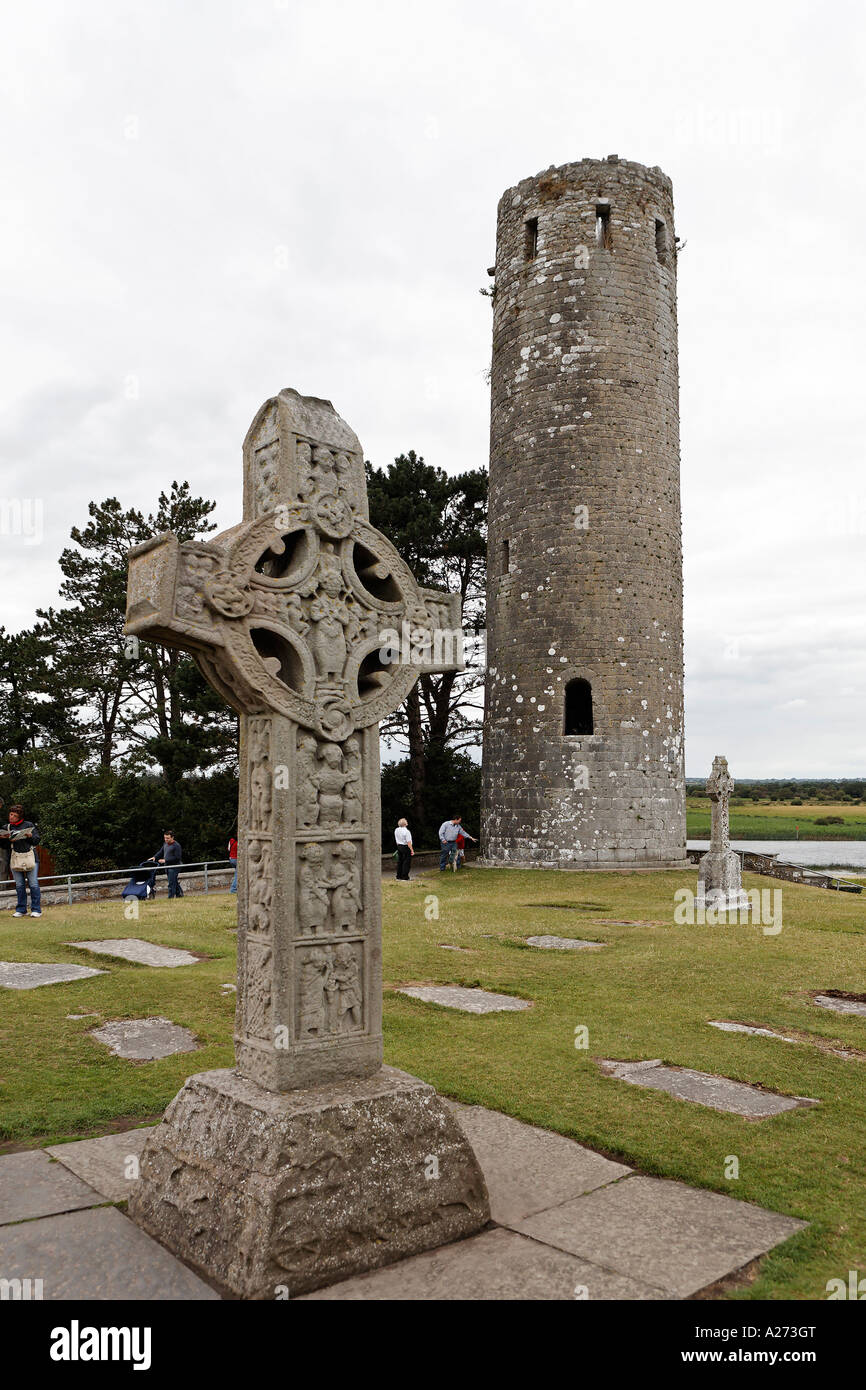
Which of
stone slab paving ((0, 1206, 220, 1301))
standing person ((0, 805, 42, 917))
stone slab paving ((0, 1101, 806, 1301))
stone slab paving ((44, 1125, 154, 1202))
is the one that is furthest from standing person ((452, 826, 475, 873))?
stone slab paving ((0, 1206, 220, 1301))

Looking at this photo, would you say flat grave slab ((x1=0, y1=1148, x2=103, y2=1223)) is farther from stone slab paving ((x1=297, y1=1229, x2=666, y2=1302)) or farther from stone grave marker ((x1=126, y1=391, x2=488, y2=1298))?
stone slab paving ((x1=297, y1=1229, x2=666, y2=1302))

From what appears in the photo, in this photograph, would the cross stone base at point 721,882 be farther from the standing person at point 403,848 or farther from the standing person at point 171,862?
the standing person at point 171,862

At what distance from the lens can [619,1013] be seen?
696 centimetres

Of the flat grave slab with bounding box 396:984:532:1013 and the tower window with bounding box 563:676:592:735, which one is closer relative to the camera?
the flat grave slab with bounding box 396:984:532:1013

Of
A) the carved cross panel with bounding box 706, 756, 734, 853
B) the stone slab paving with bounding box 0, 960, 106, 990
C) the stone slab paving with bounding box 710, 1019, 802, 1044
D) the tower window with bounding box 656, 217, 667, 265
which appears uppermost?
the tower window with bounding box 656, 217, 667, 265

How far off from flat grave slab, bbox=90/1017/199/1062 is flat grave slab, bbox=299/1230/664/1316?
2790 millimetres

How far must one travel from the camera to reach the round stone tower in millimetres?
19250

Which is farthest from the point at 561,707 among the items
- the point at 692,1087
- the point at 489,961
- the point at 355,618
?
the point at 355,618

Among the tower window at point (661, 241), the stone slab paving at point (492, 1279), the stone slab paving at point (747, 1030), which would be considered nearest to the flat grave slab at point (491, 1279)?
the stone slab paving at point (492, 1279)

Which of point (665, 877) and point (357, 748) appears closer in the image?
point (357, 748)

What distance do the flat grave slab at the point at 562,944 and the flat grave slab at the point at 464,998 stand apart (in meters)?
2.31

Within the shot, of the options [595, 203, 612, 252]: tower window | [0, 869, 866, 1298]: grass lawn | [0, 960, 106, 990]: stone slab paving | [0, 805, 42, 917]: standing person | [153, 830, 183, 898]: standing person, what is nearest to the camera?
[0, 869, 866, 1298]: grass lawn

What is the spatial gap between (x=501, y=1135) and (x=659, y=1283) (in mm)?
1385
